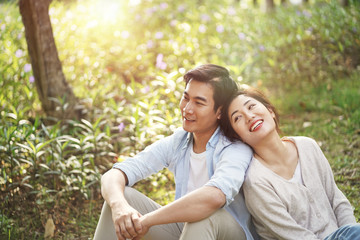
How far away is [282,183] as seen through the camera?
204cm

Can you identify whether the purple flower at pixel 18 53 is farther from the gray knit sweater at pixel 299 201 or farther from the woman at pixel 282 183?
the gray knit sweater at pixel 299 201

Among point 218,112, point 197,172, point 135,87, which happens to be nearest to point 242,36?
point 135,87

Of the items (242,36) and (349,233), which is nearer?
(349,233)

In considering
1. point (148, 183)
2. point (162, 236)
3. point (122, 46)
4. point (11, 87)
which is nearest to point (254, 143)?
point (162, 236)

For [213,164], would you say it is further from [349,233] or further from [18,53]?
[18,53]

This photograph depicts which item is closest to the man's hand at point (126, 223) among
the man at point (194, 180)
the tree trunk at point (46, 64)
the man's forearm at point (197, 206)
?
the man at point (194, 180)

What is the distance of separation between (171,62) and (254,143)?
3006 mm

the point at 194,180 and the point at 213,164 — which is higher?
the point at 213,164

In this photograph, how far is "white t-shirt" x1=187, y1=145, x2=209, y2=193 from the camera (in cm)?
228

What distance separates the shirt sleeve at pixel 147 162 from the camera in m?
2.33

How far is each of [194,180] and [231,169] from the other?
0.36m

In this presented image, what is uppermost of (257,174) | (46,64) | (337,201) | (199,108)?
(46,64)

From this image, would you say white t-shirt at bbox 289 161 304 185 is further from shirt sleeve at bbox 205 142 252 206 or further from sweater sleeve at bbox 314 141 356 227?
shirt sleeve at bbox 205 142 252 206

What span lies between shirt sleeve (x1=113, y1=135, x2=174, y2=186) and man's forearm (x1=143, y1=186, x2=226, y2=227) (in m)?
0.44
